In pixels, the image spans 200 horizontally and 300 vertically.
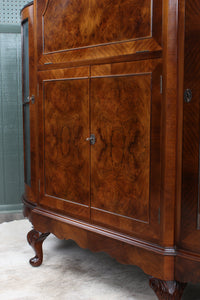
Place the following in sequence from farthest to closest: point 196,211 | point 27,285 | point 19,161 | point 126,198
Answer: point 19,161, point 27,285, point 126,198, point 196,211

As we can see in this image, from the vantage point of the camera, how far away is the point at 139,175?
1.61 m

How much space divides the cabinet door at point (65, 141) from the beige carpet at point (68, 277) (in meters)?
0.40

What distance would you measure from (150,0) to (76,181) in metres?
0.93

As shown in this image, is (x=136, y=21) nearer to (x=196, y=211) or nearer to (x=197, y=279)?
(x=196, y=211)

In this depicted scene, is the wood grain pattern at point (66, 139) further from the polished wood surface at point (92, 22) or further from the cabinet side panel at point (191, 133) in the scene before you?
the cabinet side panel at point (191, 133)

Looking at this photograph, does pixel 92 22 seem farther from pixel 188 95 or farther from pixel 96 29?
pixel 188 95

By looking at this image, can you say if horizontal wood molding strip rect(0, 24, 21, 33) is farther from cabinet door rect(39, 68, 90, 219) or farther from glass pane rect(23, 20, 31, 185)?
cabinet door rect(39, 68, 90, 219)

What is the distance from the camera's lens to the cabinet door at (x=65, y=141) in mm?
1844

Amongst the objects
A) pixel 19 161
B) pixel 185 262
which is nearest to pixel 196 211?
pixel 185 262

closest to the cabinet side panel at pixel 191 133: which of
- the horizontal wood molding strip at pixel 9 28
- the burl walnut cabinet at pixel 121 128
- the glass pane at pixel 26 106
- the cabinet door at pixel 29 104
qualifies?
the burl walnut cabinet at pixel 121 128

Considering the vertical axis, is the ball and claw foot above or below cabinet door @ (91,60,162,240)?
below

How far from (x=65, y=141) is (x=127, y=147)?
0.43 m

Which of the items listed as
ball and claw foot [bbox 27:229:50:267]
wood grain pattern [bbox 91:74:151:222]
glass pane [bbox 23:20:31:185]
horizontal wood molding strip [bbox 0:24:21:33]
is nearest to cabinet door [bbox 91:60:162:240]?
wood grain pattern [bbox 91:74:151:222]

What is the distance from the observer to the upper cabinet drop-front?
1501 mm
